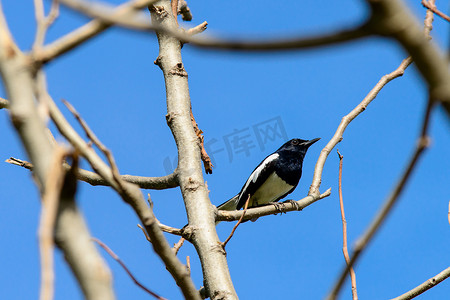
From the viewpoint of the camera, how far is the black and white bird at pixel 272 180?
A: 9047 mm

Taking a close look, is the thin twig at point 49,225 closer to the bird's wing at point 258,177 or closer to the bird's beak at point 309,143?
the bird's wing at point 258,177

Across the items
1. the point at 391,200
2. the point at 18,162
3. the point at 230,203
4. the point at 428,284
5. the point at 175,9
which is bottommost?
the point at 391,200

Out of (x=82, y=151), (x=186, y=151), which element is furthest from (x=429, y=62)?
(x=186, y=151)

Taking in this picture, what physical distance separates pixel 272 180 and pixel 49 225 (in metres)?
8.36

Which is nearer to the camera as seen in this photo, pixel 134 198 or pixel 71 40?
pixel 71 40

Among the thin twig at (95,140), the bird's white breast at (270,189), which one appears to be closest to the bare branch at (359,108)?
the thin twig at (95,140)

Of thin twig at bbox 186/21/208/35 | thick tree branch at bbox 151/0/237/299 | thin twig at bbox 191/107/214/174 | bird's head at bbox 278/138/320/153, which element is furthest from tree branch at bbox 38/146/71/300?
bird's head at bbox 278/138/320/153

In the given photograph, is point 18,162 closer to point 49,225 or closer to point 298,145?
point 49,225

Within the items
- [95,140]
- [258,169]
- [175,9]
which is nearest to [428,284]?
[95,140]

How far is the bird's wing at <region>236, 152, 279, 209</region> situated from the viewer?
904cm

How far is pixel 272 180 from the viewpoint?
9.16m

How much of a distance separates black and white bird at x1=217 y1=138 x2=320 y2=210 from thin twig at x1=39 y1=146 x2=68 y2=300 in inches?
303

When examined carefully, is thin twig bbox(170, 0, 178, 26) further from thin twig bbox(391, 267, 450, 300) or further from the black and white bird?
the black and white bird

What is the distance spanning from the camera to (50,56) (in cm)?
122
